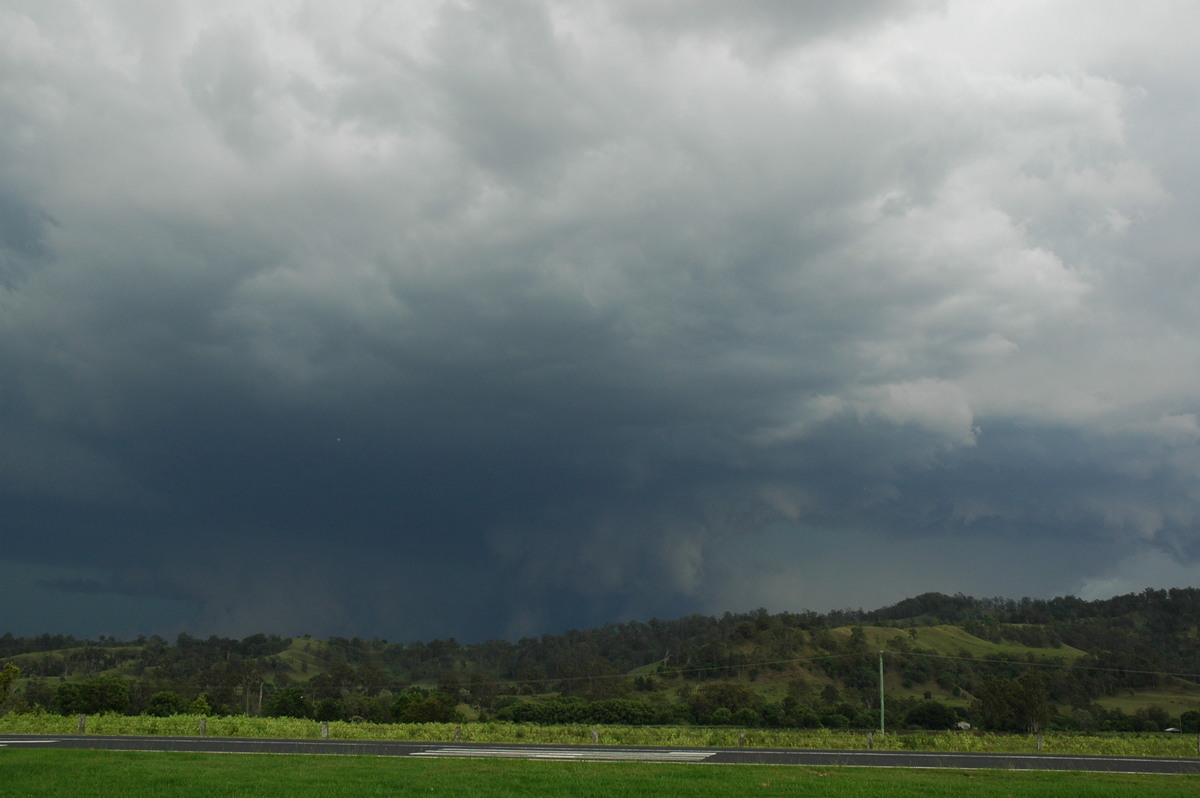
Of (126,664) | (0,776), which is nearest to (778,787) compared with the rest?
(0,776)

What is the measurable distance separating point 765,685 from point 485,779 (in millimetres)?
118048

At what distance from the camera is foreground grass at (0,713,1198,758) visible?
4522cm

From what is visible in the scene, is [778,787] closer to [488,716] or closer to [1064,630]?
[488,716]

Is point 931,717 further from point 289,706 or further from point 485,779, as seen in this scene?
point 485,779

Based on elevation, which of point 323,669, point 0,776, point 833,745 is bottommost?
point 323,669

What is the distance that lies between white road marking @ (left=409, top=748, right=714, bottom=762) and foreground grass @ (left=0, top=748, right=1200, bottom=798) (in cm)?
339

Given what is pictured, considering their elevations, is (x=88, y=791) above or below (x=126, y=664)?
above

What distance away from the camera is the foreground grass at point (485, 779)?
68.9ft

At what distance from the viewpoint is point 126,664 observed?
17975cm

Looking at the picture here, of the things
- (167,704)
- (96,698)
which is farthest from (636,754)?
(96,698)

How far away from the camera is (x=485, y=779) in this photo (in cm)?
2352

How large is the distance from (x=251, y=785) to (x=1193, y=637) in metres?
216

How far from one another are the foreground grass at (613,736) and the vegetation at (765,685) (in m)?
5.14

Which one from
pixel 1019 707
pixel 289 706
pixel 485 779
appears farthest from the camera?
pixel 1019 707
